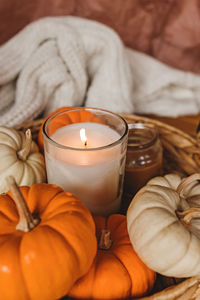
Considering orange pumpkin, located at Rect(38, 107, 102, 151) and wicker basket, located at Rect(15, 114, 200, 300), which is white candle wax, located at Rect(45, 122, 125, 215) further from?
wicker basket, located at Rect(15, 114, 200, 300)

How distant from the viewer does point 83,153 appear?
0.57 metres

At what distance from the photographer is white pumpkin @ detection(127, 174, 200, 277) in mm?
499

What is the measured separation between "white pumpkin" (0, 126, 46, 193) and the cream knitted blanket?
24 centimetres

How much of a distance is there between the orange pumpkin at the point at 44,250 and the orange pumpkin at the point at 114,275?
0.04m

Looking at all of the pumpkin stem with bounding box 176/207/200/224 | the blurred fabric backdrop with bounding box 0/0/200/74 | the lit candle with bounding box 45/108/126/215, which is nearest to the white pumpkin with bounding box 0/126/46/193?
the lit candle with bounding box 45/108/126/215

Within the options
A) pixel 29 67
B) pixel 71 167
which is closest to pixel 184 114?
pixel 29 67

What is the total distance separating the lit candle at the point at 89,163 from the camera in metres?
0.58

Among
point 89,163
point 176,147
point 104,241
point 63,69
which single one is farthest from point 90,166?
point 63,69

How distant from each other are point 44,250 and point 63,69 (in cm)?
68

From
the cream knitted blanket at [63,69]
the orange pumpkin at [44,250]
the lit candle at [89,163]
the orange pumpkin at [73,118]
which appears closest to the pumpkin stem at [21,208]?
the orange pumpkin at [44,250]

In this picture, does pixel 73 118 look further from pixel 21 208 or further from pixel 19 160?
pixel 21 208

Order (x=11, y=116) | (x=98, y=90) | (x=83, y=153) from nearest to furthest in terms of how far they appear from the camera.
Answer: (x=83, y=153), (x=11, y=116), (x=98, y=90)

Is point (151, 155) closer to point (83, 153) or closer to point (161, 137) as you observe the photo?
point (161, 137)

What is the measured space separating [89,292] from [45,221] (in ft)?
0.45
